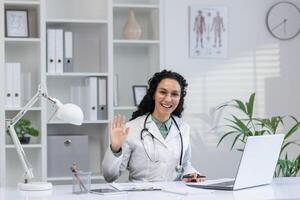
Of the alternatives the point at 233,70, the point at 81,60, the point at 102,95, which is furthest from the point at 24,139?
the point at 233,70

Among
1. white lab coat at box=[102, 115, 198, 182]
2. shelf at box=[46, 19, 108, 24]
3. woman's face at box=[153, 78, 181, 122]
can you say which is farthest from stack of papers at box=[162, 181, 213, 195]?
shelf at box=[46, 19, 108, 24]

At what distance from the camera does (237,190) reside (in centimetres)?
293

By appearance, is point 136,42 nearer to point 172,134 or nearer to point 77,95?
point 77,95

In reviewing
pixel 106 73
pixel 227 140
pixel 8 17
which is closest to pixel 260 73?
pixel 227 140

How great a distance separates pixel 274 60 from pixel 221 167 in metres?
1.00

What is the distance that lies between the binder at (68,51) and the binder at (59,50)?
40 mm

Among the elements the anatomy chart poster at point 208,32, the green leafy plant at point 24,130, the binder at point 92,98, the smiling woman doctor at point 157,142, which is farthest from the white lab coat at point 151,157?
the anatomy chart poster at point 208,32

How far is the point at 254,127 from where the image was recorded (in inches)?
190

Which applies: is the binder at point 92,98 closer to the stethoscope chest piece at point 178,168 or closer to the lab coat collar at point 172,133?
the lab coat collar at point 172,133

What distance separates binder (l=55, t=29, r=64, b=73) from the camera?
14.6ft

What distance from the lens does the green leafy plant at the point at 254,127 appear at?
448cm

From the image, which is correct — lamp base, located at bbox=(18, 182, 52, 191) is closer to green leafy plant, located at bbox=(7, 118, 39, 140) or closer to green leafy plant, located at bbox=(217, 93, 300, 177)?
green leafy plant, located at bbox=(7, 118, 39, 140)

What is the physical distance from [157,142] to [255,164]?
836mm

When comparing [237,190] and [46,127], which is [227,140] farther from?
[237,190]
